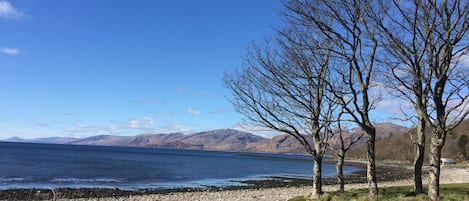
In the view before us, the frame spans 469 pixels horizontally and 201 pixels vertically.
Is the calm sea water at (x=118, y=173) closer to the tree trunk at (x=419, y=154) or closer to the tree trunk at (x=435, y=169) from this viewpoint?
the tree trunk at (x=435, y=169)

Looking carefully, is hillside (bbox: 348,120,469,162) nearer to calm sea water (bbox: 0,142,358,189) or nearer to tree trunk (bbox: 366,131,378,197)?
calm sea water (bbox: 0,142,358,189)

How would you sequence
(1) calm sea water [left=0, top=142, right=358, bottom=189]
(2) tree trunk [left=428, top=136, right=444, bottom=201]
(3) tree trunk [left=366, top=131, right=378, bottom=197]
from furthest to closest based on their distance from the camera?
(1) calm sea water [left=0, top=142, right=358, bottom=189] → (3) tree trunk [left=366, top=131, right=378, bottom=197] → (2) tree trunk [left=428, top=136, right=444, bottom=201]

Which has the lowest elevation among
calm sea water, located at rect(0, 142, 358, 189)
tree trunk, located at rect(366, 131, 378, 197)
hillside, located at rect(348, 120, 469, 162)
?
calm sea water, located at rect(0, 142, 358, 189)

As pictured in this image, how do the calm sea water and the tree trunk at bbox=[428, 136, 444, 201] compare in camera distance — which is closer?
the tree trunk at bbox=[428, 136, 444, 201]

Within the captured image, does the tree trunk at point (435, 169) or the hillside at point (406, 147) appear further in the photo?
the hillside at point (406, 147)

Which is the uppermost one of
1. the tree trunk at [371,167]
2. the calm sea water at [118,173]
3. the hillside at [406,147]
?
the hillside at [406,147]

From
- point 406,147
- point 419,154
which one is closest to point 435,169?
point 419,154

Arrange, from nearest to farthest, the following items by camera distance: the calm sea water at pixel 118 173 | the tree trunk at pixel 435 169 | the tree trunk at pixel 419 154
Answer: the tree trunk at pixel 435 169, the tree trunk at pixel 419 154, the calm sea water at pixel 118 173

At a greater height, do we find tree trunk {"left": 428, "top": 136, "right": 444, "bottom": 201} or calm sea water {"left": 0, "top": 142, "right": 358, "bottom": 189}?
tree trunk {"left": 428, "top": 136, "right": 444, "bottom": 201}

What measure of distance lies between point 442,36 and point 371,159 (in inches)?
207

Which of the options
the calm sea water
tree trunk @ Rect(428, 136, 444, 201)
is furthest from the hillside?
tree trunk @ Rect(428, 136, 444, 201)

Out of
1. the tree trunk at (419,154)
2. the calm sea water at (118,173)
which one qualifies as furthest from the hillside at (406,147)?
the tree trunk at (419,154)

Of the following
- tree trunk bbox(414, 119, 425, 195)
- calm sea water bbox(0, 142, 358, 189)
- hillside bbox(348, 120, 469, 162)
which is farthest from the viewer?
hillside bbox(348, 120, 469, 162)

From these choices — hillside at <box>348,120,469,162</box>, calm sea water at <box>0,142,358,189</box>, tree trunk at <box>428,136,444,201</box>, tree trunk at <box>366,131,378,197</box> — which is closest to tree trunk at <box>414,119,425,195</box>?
tree trunk at <box>366,131,378,197</box>
